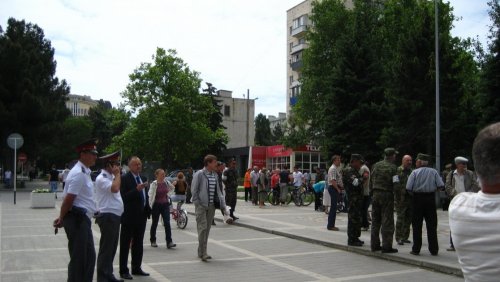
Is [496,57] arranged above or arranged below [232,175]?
above

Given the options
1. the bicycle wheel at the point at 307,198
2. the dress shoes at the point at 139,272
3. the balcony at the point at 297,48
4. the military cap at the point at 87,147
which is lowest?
the bicycle wheel at the point at 307,198

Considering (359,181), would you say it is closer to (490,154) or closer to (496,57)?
(490,154)

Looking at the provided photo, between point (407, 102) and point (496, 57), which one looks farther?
point (407, 102)

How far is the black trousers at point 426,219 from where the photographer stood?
973cm

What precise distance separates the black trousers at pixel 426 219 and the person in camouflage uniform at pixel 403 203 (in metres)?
0.78

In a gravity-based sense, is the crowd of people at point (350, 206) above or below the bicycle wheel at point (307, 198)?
above

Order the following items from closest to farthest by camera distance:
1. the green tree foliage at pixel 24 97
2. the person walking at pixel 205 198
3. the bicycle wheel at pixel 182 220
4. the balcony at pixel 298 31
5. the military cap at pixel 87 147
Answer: the military cap at pixel 87 147 → the person walking at pixel 205 198 → the bicycle wheel at pixel 182 220 → the green tree foliage at pixel 24 97 → the balcony at pixel 298 31

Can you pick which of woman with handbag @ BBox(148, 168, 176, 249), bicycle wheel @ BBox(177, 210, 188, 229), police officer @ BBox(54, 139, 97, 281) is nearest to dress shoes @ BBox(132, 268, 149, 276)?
police officer @ BBox(54, 139, 97, 281)

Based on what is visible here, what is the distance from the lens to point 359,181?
11.0 m

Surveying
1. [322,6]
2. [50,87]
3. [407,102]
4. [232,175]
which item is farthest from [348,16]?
[50,87]

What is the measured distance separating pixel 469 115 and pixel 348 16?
695 inches

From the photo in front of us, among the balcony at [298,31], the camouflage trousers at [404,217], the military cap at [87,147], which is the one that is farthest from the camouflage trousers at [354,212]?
the balcony at [298,31]

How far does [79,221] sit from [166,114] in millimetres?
45954

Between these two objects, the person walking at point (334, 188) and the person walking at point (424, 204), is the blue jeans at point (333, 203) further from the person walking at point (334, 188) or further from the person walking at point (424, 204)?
the person walking at point (424, 204)
